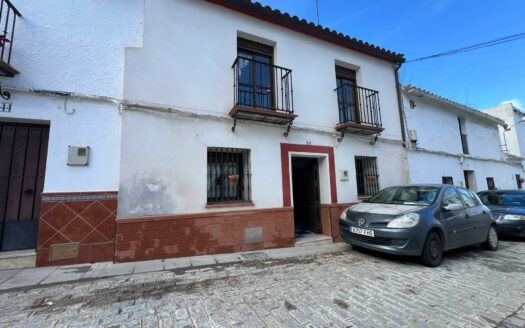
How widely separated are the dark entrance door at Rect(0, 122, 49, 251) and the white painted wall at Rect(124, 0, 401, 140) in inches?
76.8

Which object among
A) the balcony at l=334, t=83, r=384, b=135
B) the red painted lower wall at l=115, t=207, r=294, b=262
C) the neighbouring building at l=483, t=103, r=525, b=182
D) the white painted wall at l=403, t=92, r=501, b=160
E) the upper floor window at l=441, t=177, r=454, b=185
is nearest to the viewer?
the red painted lower wall at l=115, t=207, r=294, b=262

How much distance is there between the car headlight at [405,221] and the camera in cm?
423

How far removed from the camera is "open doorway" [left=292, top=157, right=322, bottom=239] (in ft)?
22.8

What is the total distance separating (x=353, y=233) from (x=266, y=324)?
10.0 ft

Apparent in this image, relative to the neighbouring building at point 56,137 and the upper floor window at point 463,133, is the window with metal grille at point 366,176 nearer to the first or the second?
the neighbouring building at point 56,137

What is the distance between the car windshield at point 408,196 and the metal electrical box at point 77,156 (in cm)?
610

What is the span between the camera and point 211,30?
18.4 ft

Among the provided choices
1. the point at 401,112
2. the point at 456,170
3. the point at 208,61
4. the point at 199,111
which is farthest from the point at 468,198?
the point at 208,61

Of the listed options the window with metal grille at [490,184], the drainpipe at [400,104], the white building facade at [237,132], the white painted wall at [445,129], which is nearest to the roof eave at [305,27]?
the white building facade at [237,132]

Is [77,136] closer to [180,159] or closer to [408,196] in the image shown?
[180,159]

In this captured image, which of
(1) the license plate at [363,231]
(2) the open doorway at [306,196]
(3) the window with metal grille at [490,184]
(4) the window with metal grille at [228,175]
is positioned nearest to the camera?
(1) the license plate at [363,231]

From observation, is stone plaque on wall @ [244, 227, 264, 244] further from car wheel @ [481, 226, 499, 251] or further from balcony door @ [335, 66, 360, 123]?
car wheel @ [481, 226, 499, 251]

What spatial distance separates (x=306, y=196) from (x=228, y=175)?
3036mm

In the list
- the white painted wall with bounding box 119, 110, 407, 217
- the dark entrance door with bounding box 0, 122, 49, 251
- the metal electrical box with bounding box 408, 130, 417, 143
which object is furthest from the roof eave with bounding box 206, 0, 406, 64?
the dark entrance door with bounding box 0, 122, 49, 251
